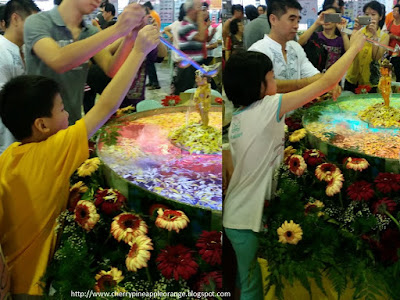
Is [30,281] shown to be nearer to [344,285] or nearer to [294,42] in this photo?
[344,285]

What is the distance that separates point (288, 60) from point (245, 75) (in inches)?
9.9

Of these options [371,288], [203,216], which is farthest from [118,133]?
[371,288]

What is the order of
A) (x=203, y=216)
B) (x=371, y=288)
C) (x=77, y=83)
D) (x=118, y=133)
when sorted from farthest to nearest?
(x=118, y=133) < (x=77, y=83) < (x=203, y=216) < (x=371, y=288)

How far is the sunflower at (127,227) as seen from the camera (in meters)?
1.22

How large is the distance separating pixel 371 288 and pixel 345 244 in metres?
0.14

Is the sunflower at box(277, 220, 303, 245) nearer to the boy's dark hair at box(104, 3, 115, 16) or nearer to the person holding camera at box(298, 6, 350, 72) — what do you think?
the person holding camera at box(298, 6, 350, 72)

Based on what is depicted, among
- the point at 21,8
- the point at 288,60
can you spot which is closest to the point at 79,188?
the point at 21,8

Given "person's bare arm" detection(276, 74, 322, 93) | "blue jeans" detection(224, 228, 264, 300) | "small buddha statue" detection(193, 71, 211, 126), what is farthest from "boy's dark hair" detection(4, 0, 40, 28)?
"blue jeans" detection(224, 228, 264, 300)

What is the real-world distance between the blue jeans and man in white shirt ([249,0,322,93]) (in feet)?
1.55

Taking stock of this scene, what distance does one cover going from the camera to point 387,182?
131 centimetres

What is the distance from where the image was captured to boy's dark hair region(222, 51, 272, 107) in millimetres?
1232

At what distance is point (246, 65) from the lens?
4.05ft

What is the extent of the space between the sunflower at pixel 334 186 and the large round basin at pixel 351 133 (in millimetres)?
179

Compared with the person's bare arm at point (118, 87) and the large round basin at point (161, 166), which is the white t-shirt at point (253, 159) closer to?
the large round basin at point (161, 166)
